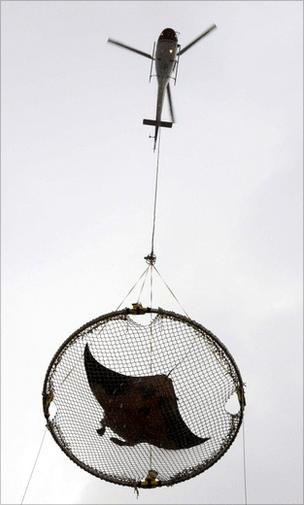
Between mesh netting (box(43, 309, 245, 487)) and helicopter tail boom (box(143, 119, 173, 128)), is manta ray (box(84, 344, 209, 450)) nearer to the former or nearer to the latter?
mesh netting (box(43, 309, 245, 487))

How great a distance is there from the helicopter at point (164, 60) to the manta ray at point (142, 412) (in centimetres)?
427

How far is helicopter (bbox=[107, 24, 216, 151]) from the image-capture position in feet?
24.8

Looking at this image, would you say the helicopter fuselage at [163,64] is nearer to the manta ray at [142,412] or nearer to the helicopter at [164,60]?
the helicopter at [164,60]

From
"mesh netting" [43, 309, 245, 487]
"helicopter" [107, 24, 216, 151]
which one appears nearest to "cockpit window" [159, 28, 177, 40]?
"helicopter" [107, 24, 216, 151]

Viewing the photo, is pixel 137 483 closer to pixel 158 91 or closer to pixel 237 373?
pixel 237 373

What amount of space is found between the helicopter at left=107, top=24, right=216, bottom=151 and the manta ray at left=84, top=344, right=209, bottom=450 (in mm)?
4274

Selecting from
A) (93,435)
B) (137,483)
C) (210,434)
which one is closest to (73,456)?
(93,435)

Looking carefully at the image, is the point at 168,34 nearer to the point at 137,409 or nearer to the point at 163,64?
the point at 163,64

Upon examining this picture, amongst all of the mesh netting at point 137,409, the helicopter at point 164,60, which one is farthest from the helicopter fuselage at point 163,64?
the mesh netting at point 137,409

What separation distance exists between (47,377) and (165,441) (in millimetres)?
1472

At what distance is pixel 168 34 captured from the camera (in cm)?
754

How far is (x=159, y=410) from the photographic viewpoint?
4.97 metres

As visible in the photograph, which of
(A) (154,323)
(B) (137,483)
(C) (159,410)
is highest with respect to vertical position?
(A) (154,323)

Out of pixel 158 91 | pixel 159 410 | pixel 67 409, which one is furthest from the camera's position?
pixel 158 91
